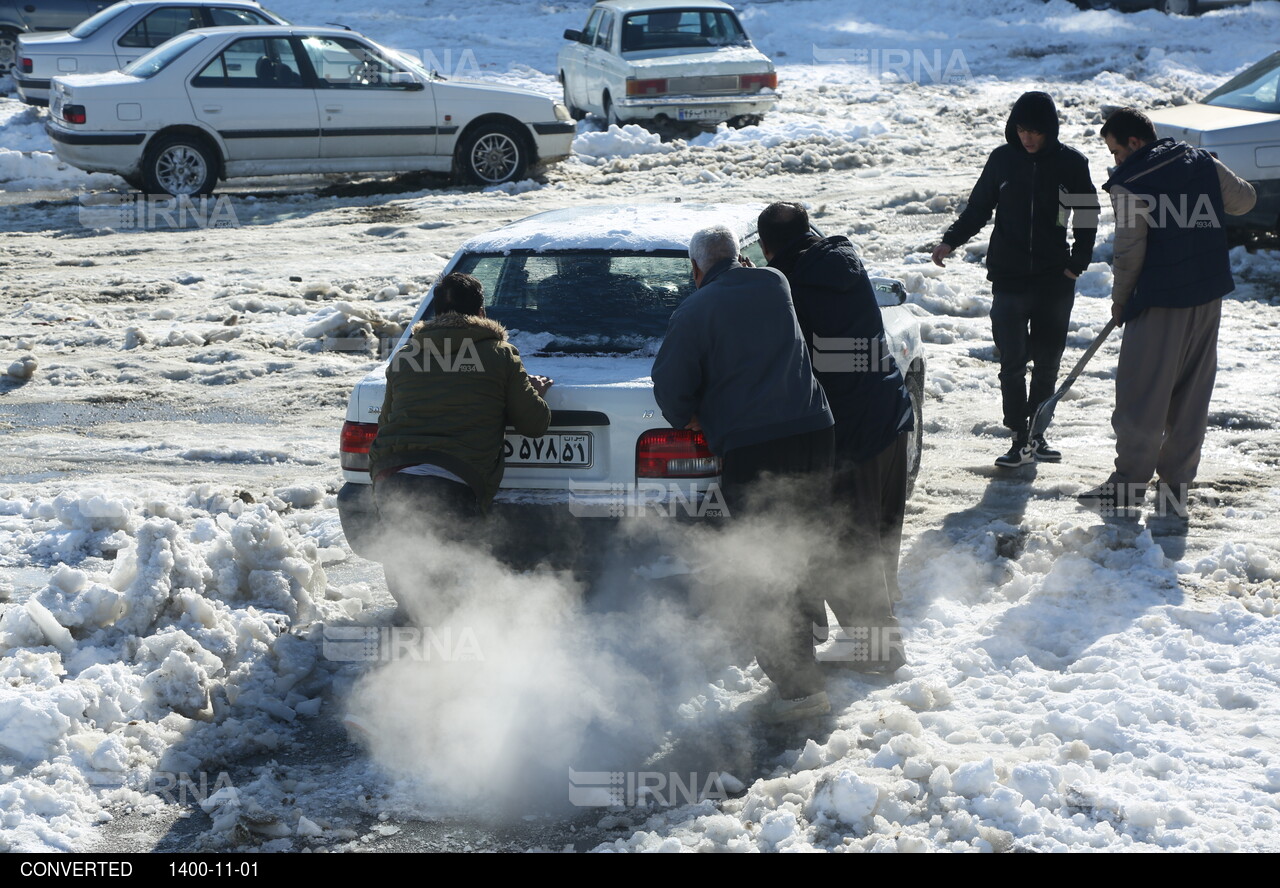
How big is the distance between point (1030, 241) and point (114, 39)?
14106 millimetres

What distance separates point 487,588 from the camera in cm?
491

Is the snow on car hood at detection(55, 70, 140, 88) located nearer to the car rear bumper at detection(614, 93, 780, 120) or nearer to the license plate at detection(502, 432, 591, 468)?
the car rear bumper at detection(614, 93, 780, 120)

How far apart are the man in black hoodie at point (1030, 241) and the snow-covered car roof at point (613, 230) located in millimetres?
1427

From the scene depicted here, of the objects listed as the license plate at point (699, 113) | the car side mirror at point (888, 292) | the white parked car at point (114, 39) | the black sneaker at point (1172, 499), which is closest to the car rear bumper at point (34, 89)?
the white parked car at point (114, 39)

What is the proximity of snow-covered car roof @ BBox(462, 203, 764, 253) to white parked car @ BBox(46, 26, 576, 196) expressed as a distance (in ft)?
29.2

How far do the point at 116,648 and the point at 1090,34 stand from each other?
2586 cm

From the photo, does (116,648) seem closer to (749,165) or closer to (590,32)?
(749,165)

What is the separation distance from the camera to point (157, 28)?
56.5 ft

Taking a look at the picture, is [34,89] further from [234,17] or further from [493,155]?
[493,155]

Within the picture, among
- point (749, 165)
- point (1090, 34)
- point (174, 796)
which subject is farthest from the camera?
point (1090, 34)

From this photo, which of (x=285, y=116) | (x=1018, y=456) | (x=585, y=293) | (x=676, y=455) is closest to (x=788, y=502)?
(x=676, y=455)

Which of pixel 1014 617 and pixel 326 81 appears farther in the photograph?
pixel 326 81
